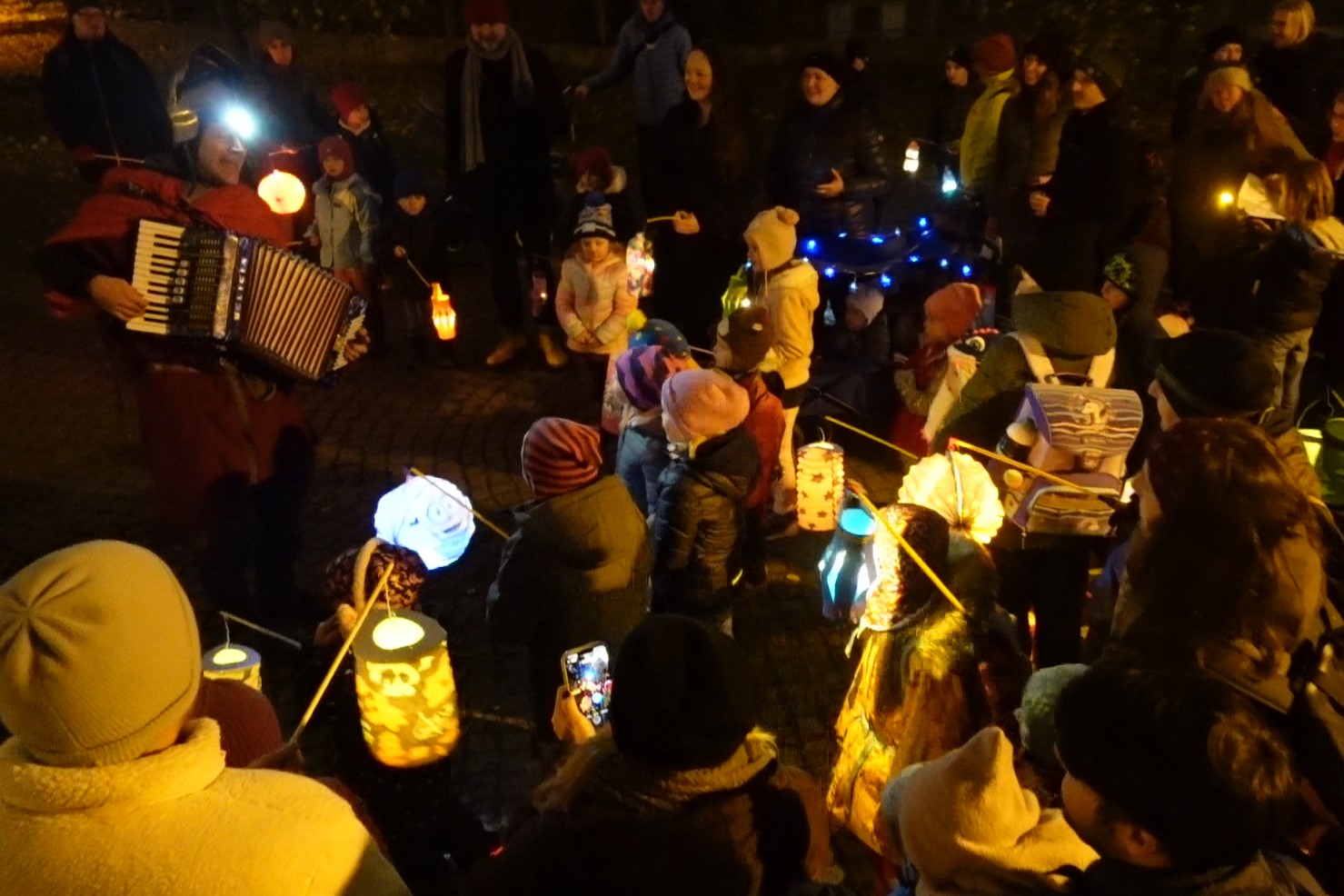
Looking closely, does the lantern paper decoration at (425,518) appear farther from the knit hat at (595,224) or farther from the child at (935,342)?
the child at (935,342)

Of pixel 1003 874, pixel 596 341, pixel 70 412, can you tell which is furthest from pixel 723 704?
pixel 70 412

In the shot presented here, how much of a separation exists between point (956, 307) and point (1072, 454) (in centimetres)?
230

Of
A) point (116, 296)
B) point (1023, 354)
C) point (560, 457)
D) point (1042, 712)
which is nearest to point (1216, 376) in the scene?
point (1023, 354)

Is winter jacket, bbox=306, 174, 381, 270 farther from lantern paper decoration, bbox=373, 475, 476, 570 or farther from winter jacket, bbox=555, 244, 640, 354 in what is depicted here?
lantern paper decoration, bbox=373, 475, 476, 570

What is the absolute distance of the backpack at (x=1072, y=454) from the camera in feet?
13.6

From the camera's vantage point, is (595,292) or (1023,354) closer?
(1023,354)

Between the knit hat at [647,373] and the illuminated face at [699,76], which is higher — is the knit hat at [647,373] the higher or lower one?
the lower one

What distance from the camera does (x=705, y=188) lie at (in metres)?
7.80

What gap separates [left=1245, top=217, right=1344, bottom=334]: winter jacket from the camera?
19.8 feet

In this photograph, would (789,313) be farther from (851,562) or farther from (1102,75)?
(1102,75)

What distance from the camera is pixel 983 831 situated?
231 cm

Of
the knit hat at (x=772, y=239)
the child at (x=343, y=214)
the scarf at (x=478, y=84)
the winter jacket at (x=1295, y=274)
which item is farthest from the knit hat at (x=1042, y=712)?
the scarf at (x=478, y=84)

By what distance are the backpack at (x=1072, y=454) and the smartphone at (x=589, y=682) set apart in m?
1.86

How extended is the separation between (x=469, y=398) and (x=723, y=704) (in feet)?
20.5
